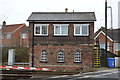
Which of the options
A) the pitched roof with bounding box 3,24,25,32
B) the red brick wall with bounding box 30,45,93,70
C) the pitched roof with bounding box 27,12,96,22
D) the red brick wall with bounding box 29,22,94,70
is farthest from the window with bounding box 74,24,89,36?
the pitched roof with bounding box 3,24,25,32

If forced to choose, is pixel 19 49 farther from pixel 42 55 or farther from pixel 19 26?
pixel 19 26

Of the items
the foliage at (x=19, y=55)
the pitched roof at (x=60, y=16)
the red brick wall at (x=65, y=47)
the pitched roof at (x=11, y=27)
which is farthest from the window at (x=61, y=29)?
the pitched roof at (x=11, y=27)

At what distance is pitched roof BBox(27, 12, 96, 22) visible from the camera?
966 inches

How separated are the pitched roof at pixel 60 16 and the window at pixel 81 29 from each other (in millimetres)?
720

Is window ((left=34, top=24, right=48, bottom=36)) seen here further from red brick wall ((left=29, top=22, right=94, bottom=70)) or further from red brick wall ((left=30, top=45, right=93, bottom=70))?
red brick wall ((left=30, top=45, right=93, bottom=70))

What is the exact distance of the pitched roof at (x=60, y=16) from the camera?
80.5 ft

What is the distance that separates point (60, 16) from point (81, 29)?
334cm

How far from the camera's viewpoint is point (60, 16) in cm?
2572

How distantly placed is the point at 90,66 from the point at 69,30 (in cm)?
487

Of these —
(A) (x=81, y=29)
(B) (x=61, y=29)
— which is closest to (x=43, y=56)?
(B) (x=61, y=29)

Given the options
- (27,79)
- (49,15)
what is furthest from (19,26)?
(27,79)

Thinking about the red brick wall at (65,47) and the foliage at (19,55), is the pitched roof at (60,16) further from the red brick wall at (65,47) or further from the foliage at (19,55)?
the foliage at (19,55)

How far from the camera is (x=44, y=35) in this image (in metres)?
24.7

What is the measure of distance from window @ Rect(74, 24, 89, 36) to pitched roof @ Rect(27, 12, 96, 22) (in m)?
0.72
